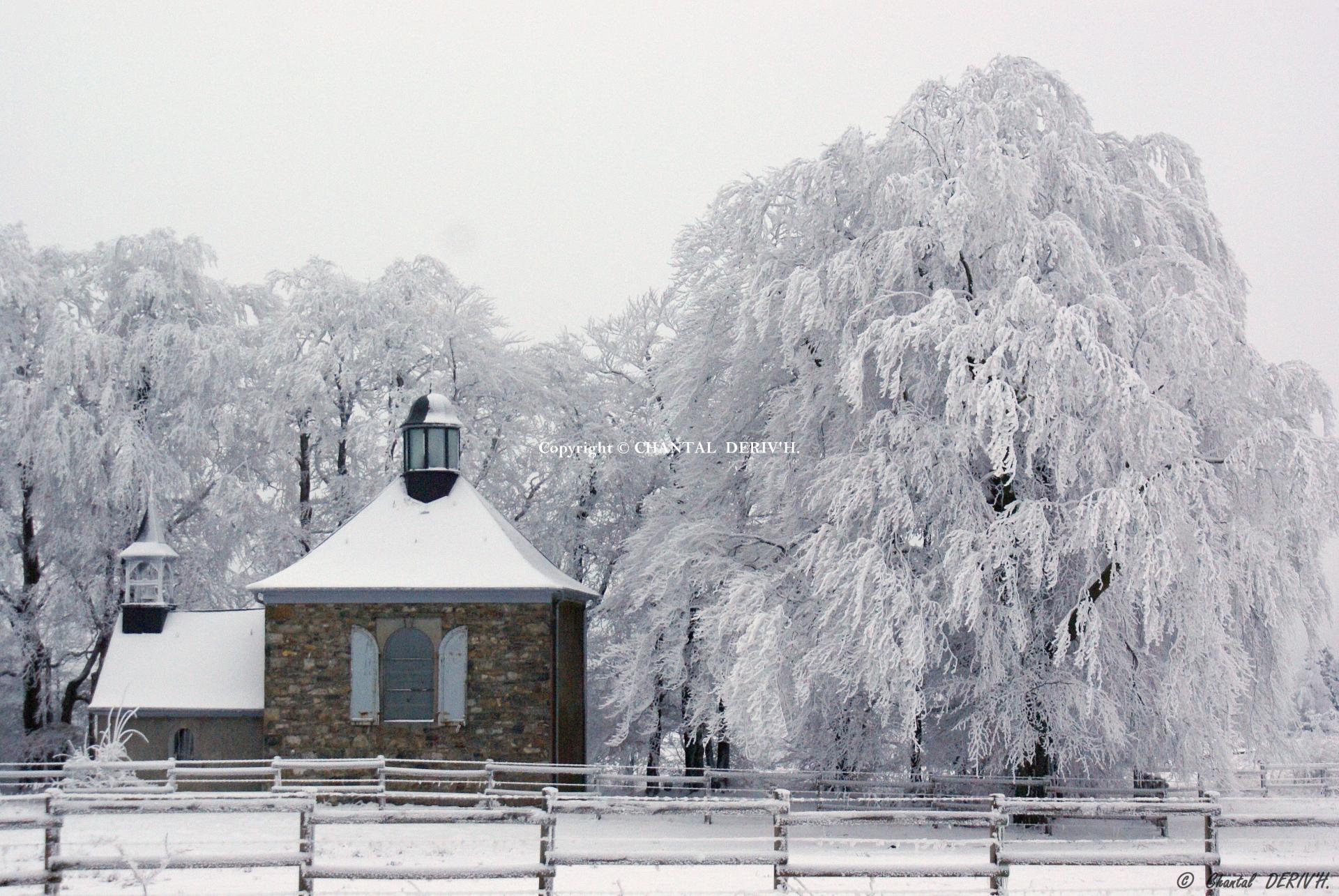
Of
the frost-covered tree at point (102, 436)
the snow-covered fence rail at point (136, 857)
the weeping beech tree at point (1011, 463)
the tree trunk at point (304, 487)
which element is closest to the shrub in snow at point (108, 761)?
the frost-covered tree at point (102, 436)

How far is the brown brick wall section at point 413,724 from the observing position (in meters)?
22.0

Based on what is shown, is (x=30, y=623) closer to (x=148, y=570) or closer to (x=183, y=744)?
(x=148, y=570)

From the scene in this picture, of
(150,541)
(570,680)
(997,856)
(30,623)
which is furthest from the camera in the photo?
(30,623)

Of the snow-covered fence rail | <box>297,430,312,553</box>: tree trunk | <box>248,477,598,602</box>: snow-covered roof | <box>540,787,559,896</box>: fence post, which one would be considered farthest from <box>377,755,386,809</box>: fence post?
<box>297,430,312,553</box>: tree trunk

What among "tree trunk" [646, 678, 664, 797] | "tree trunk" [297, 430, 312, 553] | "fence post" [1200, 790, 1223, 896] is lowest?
"tree trunk" [646, 678, 664, 797]

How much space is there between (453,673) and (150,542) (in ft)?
25.4

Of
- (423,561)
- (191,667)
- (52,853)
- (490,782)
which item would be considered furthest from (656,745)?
(52,853)

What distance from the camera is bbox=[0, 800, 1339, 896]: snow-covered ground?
1238 cm

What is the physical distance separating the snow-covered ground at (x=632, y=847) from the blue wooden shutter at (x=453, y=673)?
2.73 meters

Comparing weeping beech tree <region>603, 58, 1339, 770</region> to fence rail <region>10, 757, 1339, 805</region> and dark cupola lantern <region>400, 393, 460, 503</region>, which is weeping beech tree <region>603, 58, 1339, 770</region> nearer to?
fence rail <region>10, 757, 1339, 805</region>

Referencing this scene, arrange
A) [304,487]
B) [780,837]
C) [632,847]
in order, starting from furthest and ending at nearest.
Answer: [304,487], [632,847], [780,837]

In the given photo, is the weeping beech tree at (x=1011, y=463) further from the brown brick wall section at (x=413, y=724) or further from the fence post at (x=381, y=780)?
the fence post at (x=381, y=780)

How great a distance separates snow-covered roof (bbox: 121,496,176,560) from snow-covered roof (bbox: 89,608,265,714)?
120 centimetres

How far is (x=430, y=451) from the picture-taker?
24688 millimetres
